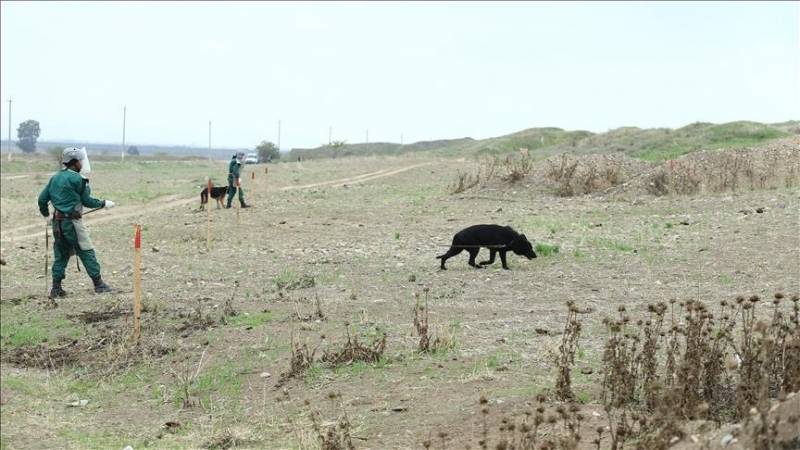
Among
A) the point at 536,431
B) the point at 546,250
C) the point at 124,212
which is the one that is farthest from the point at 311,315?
the point at 124,212

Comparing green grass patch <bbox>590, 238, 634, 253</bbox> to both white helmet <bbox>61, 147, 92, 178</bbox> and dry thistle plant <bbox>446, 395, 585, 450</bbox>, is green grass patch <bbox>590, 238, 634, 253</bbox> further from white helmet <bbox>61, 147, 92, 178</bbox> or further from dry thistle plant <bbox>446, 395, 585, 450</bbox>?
dry thistle plant <bbox>446, 395, 585, 450</bbox>

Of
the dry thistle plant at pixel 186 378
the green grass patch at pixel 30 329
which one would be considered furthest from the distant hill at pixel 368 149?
the dry thistle plant at pixel 186 378

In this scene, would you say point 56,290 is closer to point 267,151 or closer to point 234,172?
point 234,172

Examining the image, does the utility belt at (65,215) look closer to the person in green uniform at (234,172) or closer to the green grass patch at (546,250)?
the green grass patch at (546,250)

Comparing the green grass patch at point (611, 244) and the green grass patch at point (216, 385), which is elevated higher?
the green grass patch at point (611, 244)

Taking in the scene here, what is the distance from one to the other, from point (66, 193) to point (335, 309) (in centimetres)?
405

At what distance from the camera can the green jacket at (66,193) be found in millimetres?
13023

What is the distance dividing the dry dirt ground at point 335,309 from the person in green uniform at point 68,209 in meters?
0.58

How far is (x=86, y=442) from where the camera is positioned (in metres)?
7.62

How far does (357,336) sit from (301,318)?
4.63 ft

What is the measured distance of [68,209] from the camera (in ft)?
42.8

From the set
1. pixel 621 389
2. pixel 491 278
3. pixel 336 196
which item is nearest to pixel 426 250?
pixel 491 278

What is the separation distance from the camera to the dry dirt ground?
26.6 feet

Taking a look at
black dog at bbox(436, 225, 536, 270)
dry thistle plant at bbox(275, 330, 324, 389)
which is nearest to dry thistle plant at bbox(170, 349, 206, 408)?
dry thistle plant at bbox(275, 330, 324, 389)
